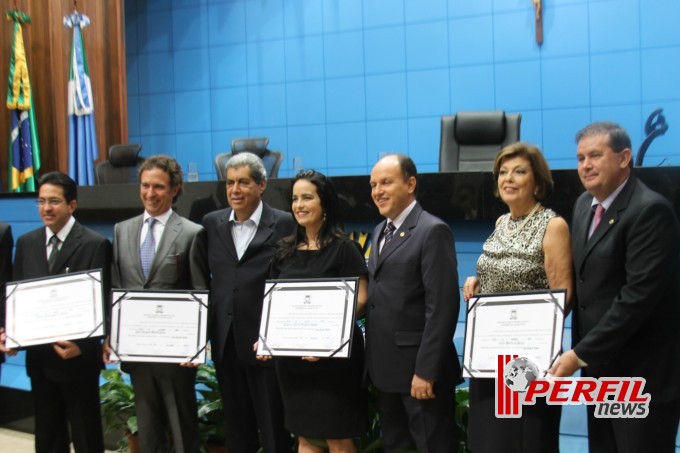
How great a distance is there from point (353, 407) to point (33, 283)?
1.40 meters

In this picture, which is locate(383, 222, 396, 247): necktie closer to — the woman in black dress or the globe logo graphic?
the woman in black dress

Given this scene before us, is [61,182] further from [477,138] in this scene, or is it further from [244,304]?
[477,138]

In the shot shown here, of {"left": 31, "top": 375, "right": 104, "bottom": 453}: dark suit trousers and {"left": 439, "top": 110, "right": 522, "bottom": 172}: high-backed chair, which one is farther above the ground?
{"left": 439, "top": 110, "right": 522, "bottom": 172}: high-backed chair

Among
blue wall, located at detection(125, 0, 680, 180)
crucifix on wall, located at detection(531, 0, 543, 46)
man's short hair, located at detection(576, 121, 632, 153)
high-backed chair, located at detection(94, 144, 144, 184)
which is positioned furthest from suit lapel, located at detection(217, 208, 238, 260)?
crucifix on wall, located at detection(531, 0, 543, 46)

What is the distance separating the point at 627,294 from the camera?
6.04 feet

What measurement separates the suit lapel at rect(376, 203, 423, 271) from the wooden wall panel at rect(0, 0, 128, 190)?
15.7ft

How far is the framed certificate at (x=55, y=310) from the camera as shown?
2514mm

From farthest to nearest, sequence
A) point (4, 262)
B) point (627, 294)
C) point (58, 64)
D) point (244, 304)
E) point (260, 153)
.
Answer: point (58, 64) → point (260, 153) → point (4, 262) → point (244, 304) → point (627, 294)

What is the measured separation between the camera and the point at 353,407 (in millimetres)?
2316

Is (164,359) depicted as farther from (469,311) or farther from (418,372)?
(469,311)

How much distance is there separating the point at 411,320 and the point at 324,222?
0.51m

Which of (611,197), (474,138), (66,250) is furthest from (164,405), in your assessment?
(474,138)

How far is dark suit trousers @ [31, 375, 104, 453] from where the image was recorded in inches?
106

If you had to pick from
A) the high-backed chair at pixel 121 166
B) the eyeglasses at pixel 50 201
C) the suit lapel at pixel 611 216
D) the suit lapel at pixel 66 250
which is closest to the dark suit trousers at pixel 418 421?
the suit lapel at pixel 611 216
